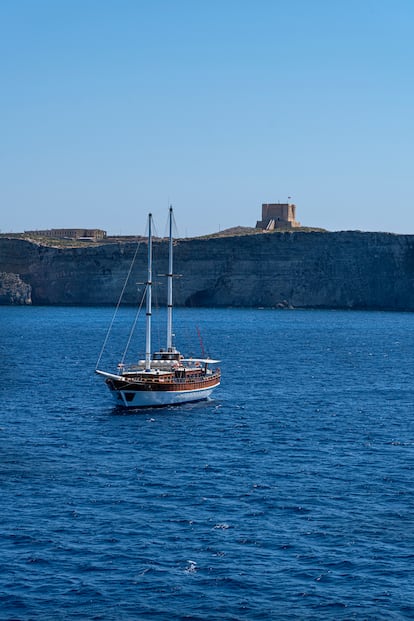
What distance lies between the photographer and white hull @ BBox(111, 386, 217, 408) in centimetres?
6581

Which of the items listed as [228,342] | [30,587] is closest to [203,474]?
[30,587]

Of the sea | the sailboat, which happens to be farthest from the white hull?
the sea

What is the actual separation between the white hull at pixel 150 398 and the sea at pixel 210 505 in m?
0.73

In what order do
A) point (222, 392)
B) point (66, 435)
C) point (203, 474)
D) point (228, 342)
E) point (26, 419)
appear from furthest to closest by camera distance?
point (228, 342), point (222, 392), point (26, 419), point (66, 435), point (203, 474)

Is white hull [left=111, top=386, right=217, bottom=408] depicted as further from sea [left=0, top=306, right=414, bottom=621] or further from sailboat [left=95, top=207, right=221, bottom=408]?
sea [left=0, top=306, right=414, bottom=621]

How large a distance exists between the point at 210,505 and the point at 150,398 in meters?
27.1

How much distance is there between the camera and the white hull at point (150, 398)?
65812 mm

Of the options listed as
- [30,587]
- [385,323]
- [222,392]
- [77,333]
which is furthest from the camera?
[385,323]

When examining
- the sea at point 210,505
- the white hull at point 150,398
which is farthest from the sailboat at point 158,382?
the sea at point 210,505

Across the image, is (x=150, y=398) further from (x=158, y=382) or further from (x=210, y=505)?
(x=210, y=505)

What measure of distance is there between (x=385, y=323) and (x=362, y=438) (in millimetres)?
130568

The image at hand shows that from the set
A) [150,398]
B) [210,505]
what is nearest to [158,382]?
[150,398]

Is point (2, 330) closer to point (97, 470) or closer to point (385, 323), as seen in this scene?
point (385, 323)

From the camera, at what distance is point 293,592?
31016 mm
